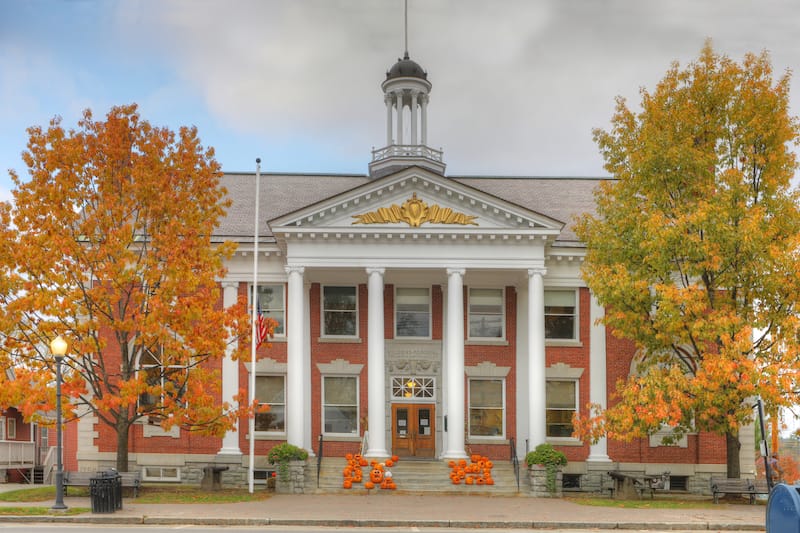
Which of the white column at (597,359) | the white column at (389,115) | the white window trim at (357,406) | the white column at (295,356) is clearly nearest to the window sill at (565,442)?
the white column at (597,359)

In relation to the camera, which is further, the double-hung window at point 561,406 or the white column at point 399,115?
the white column at point 399,115

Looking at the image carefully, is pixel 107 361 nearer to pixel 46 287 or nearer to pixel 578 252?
pixel 46 287

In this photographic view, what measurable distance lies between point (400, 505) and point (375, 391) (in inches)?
252

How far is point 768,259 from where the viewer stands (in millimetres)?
23312

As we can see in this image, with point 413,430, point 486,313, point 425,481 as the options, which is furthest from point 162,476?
point 486,313

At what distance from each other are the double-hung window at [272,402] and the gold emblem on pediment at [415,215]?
747cm

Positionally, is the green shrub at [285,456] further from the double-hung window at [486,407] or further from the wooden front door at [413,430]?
the double-hung window at [486,407]

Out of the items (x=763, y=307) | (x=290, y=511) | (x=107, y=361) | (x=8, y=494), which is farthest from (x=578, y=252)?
(x=8, y=494)

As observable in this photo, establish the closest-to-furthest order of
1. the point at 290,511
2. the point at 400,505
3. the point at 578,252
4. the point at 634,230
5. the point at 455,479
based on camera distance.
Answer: the point at 290,511 → the point at 400,505 → the point at 634,230 → the point at 455,479 → the point at 578,252

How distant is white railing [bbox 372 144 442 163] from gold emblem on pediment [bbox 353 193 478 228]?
24.4 ft

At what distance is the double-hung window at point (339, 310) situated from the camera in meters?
32.7

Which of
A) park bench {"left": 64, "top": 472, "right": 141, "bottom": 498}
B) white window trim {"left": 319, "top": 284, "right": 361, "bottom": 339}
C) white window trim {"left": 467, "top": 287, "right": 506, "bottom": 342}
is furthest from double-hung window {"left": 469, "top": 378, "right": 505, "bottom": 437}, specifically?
park bench {"left": 64, "top": 472, "right": 141, "bottom": 498}

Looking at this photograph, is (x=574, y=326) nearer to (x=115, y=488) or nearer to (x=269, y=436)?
(x=269, y=436)

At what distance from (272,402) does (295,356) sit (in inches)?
154
